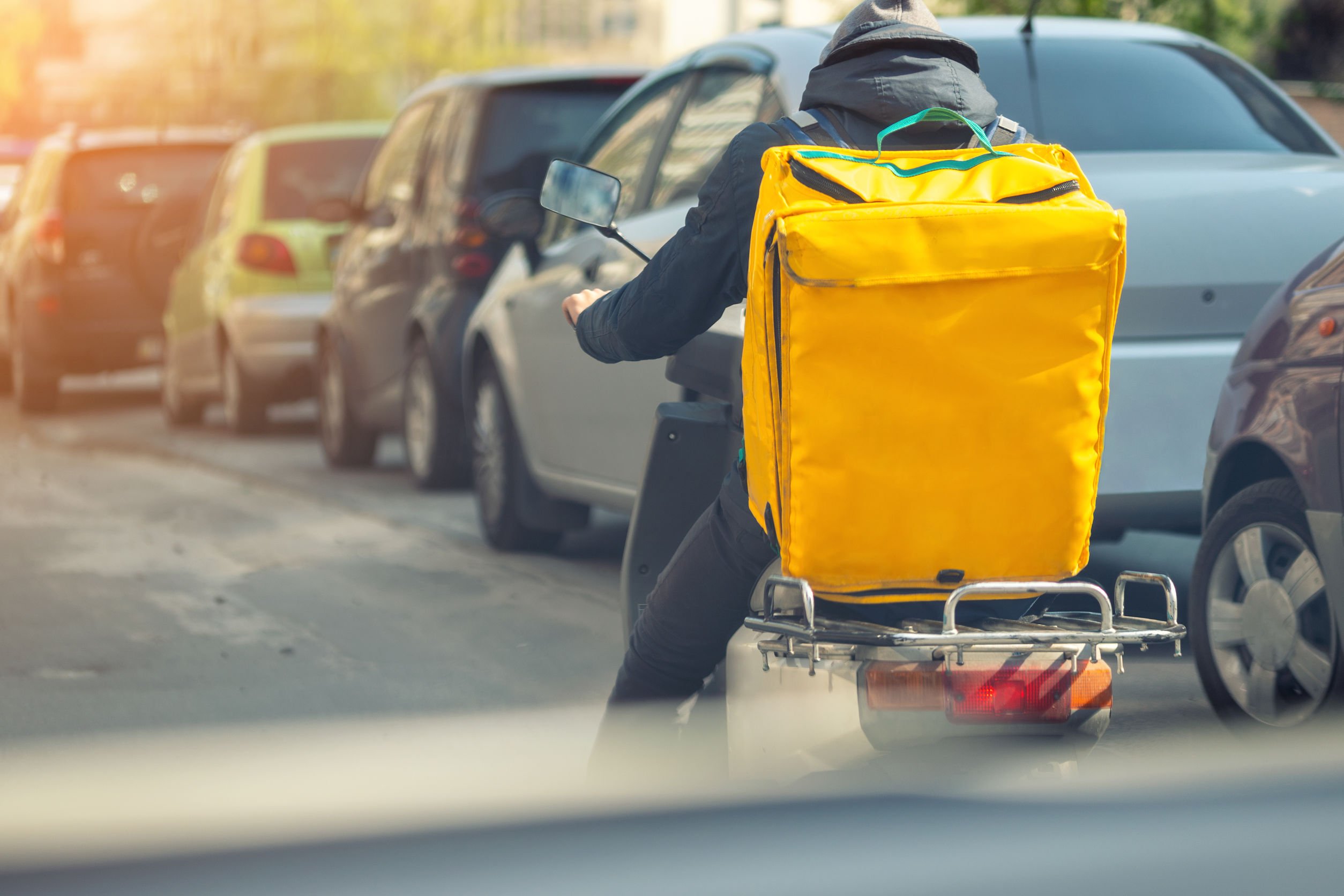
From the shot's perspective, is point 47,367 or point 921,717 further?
point 47,367

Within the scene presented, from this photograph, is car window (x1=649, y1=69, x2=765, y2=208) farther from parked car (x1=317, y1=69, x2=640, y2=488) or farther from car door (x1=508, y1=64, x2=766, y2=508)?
parked car (x1=317, y1=69, x2=640, y2=488)

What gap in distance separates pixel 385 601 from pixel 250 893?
3244mm

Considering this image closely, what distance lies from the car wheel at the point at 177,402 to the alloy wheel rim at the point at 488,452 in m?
6.23

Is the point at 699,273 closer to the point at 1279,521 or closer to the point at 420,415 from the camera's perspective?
the point at 1279,521

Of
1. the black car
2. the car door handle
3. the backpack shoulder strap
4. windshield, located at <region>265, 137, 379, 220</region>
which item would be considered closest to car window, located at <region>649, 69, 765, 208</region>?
the car door handle

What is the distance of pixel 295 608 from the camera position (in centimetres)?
686

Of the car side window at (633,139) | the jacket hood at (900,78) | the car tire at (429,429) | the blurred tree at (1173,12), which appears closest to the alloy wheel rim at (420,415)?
the car tire at (429,429)

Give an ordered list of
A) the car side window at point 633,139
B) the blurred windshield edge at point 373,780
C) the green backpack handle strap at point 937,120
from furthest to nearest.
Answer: the car side window at point 633,139 < the blurred windshield edge at point 373,780 < the green backpack handle strap at point 937,120

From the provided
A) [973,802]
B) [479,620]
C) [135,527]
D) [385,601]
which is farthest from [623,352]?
[135,527]

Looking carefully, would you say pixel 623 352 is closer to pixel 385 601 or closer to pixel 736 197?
pixel 736 197

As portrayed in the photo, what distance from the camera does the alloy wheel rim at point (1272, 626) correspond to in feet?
14.4

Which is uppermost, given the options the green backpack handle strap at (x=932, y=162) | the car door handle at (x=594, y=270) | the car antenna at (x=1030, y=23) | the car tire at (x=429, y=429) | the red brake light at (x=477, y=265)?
the green backpack handle strap at (x=932, y=162)

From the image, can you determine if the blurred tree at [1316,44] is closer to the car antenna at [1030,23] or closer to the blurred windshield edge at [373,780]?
the car antenna at [1030,23]

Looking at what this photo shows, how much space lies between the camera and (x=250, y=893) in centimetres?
370
